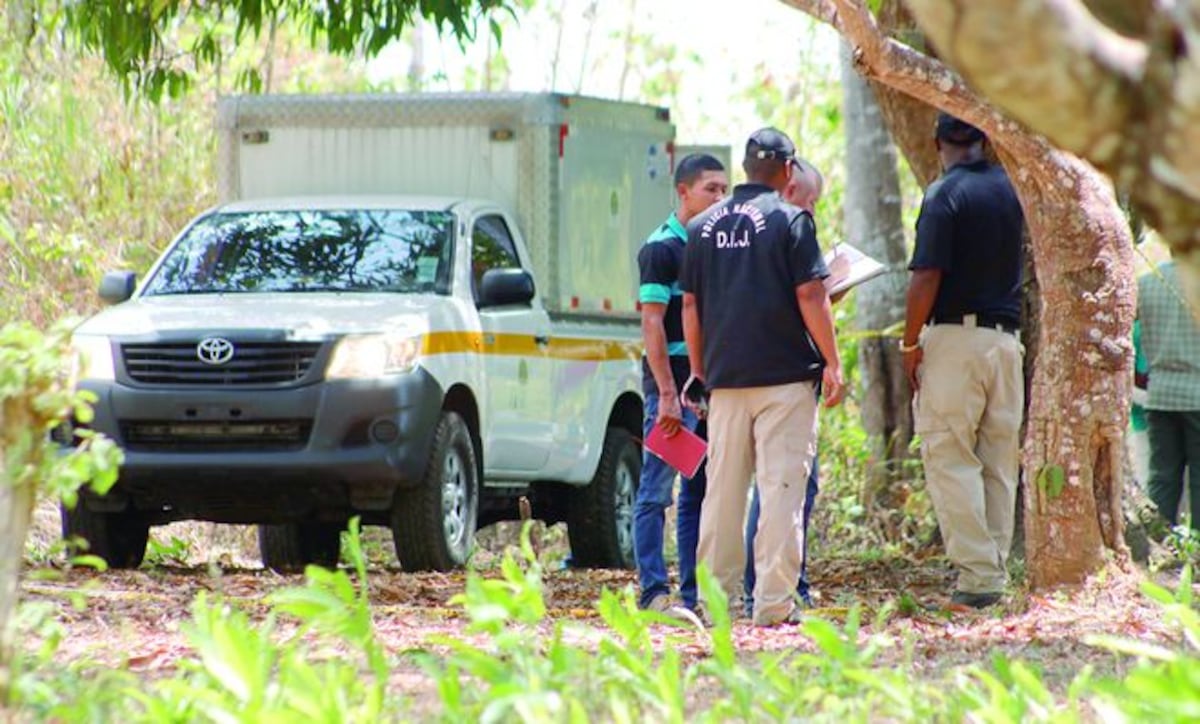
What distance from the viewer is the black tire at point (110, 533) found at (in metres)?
11.1

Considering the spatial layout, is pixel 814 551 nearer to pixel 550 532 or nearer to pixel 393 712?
pixel 550 532

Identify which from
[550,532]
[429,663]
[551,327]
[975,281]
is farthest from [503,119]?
[429,663]

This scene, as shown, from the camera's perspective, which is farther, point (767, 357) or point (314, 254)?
point (314, 254)

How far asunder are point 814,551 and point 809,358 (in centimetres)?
634

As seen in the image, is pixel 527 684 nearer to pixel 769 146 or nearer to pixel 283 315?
pixel 769 146

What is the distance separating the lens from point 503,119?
489 inches

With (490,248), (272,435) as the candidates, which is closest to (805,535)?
(272,435)

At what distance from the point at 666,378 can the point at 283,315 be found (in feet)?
8.39

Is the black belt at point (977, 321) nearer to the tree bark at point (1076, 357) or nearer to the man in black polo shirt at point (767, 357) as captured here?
the tree bark at point (1076, 357)

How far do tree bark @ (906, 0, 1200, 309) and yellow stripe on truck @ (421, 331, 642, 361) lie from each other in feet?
21.4

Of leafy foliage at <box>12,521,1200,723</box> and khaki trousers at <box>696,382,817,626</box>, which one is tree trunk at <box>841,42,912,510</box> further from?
leafy foliage at <box>12,521,1200,723</box>

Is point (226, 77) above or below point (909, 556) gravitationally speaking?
above

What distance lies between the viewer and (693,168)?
9.08 meters

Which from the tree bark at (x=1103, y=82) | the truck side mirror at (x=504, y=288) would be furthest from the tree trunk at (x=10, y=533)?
the truck side mirror at (x=504, y=288)
